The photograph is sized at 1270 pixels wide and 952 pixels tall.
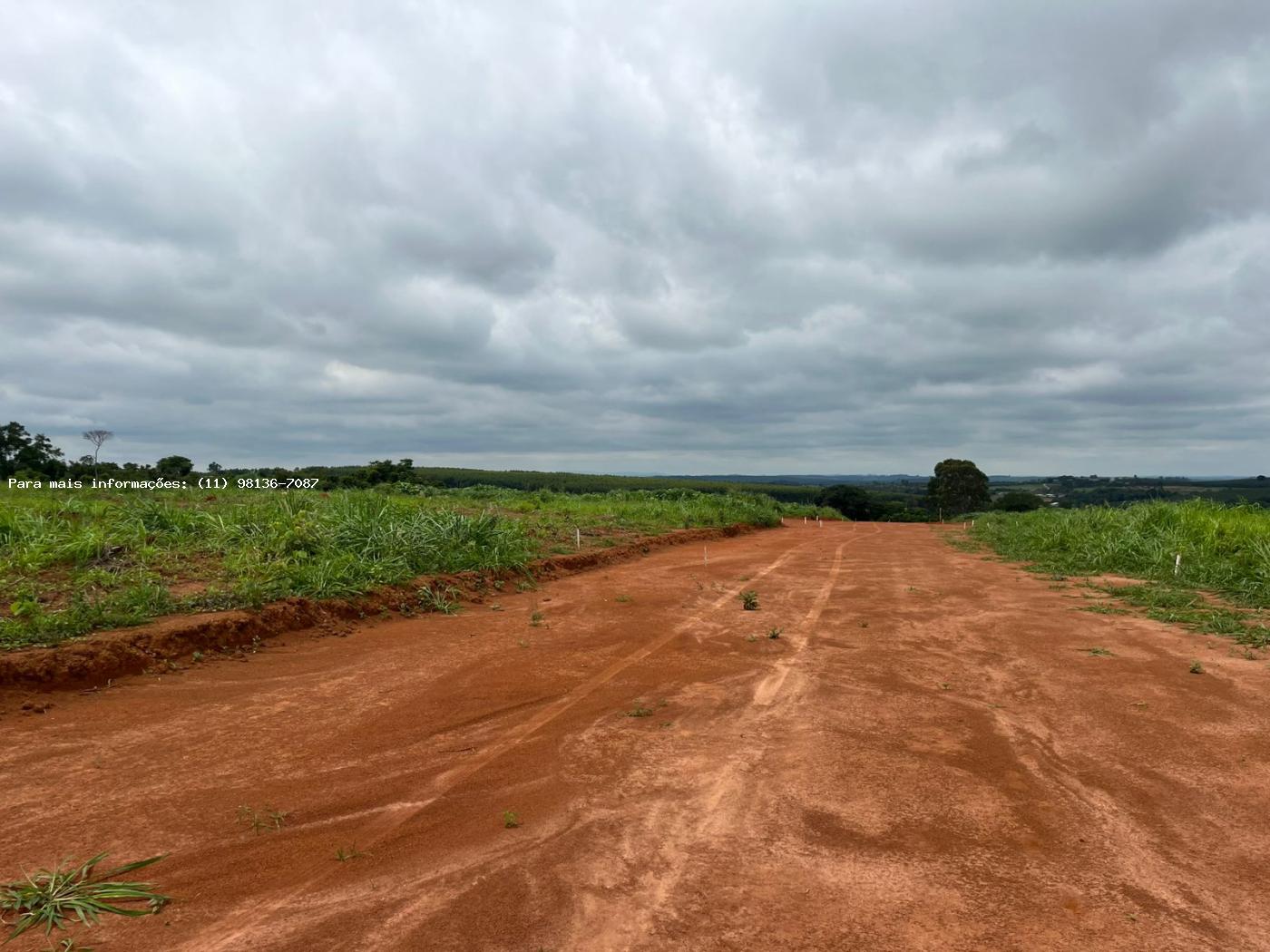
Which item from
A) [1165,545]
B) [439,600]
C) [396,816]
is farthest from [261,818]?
[1165,545]

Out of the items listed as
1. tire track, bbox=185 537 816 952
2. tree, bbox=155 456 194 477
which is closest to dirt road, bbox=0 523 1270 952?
tire track, bbox=185 537 816 952

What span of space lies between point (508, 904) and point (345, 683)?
3.67m

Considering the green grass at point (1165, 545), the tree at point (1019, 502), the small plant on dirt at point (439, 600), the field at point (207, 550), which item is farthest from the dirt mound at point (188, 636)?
the tree at point (1019, 502)

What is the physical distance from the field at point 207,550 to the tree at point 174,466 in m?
10.7

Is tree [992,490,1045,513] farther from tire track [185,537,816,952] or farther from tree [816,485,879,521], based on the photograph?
tire track [185,537,816,952]

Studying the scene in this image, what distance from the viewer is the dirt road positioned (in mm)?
2807

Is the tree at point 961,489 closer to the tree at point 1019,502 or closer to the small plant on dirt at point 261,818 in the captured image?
the tree at point 1019,502

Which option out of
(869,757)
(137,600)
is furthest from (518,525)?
(869,757)

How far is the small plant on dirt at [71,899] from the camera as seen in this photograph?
8.97ft

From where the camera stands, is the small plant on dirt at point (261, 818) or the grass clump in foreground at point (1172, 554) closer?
the small plant on dirt at point (261, 818)

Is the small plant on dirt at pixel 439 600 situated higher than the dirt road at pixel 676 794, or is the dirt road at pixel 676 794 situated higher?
the small plant on dirt at pixel 439 600

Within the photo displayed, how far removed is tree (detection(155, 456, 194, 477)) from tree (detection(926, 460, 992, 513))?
49123 mm

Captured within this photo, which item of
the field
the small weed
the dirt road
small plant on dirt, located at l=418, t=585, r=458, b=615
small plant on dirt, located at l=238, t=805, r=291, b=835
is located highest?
the field

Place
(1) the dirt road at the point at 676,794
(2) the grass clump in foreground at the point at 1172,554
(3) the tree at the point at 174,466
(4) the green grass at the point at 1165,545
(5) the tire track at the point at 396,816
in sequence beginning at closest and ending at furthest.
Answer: (5) the tire track at the point at 396,816, (1) the dirt road at the point at 676,794, (2) the grass clump in foreground at the point at 1172,554, (4) the green grass at the point at 1165,545, (3) the tree at the point at 174,466
